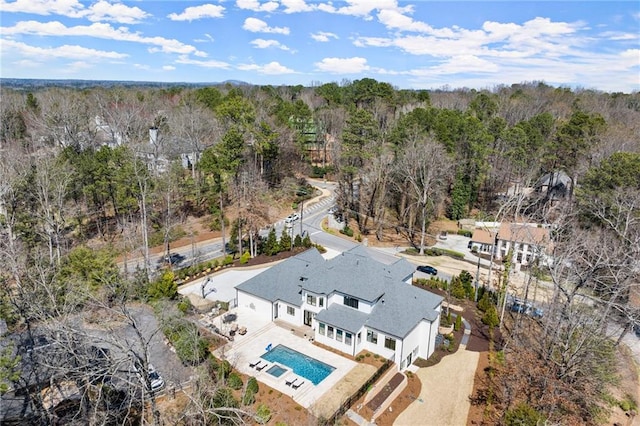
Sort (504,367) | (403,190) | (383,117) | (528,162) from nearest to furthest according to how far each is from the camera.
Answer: (504,367) < (403,190) < (528,162) < (383,117)

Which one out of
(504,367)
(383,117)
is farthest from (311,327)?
(383,117)

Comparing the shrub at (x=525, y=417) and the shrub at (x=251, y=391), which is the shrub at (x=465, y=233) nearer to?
the shrub at (x=525, y=417)

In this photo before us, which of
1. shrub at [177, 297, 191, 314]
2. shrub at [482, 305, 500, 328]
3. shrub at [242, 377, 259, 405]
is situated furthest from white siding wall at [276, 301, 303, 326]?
shrub at [482, 305, 500, 328]

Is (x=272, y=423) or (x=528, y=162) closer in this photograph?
(x=272, y=423)

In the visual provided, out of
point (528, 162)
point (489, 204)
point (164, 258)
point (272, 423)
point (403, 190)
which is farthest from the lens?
point (489, 204)

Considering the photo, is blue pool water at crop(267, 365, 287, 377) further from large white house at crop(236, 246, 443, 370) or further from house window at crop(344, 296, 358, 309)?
house window at crop(344, 296, 358, 309)

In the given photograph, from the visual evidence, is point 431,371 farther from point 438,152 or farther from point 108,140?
point 108,140

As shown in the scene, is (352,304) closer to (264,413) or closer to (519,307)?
(264,413)
